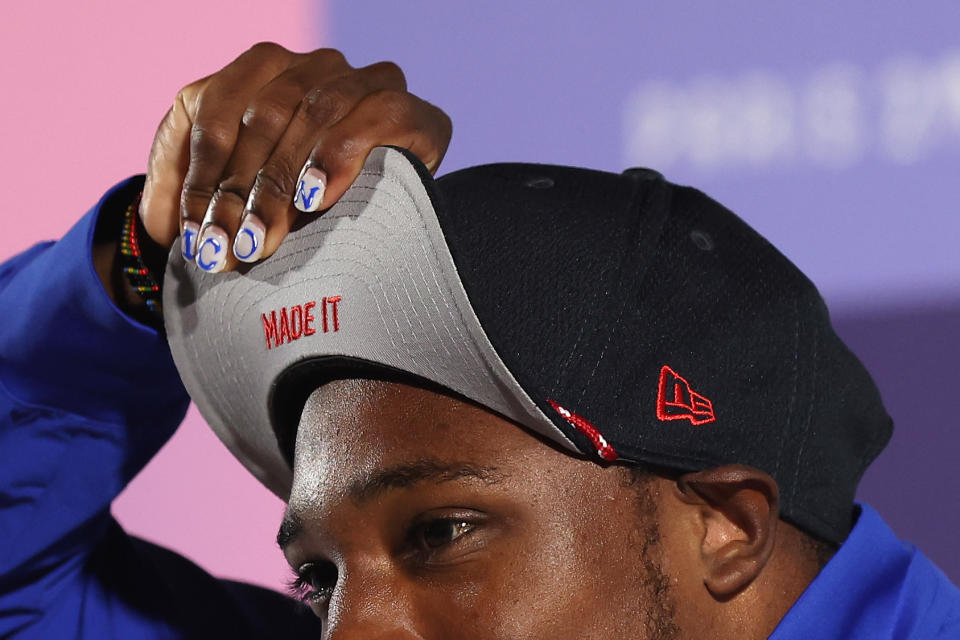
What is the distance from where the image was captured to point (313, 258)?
89 cm

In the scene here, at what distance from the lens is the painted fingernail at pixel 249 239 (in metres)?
0.86

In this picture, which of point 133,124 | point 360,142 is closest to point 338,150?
point 360,142

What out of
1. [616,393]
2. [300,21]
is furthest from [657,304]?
[300,21]

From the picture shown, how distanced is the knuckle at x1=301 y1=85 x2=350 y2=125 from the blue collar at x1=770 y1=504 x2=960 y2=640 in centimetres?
50

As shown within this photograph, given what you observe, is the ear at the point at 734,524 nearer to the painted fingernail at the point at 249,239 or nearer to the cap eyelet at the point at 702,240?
the cap eyelet at the point at 702,240

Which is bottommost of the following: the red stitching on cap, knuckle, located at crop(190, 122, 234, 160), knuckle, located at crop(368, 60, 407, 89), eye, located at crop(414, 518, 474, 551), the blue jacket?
the blue jacket

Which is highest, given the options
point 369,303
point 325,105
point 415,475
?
point 325,105

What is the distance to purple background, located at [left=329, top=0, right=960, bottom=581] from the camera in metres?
1.43

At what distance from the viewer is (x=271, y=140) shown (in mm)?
897

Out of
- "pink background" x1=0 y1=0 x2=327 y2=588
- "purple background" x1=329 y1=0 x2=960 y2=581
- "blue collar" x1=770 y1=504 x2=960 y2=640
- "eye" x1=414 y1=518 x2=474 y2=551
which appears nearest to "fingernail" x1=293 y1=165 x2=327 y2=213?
"eye" x1=414 y1=518 x2=474 y2=551

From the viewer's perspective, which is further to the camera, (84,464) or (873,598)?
(84,464)

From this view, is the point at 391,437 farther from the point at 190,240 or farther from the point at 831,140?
the point at 831,140

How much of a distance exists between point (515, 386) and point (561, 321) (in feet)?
0.24

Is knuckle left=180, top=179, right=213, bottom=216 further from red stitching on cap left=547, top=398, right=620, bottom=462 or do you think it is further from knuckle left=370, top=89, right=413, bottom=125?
red stitching on cap left=547, top=398, right=620, bottom=462
